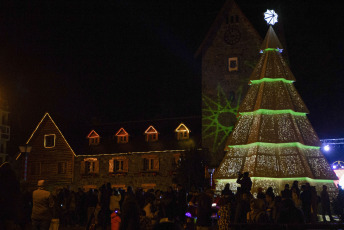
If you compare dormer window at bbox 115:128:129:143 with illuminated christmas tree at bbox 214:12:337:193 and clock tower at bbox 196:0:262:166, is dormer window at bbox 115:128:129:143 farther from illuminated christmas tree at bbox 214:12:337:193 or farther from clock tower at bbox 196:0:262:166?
illuminated christmas tree at bbox 214:12:337:193

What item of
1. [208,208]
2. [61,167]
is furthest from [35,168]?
[208,208]

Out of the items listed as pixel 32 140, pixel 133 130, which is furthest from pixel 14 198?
pixel 32 140

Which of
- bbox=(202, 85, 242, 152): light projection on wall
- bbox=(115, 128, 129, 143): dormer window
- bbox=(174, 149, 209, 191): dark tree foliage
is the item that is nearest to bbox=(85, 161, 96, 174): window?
bbox=(115, 128, 129, 143): dormer window

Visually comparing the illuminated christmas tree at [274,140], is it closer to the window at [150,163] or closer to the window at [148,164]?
the window at [150,163]

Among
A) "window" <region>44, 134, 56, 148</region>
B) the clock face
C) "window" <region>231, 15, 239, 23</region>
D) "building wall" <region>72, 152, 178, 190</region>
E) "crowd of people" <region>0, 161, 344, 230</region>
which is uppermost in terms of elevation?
"window" <region>231, 15, 239, 23</region>

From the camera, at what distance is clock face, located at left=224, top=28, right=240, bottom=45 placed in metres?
37.6

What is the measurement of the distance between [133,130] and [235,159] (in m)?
24.0

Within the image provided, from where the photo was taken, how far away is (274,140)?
20.8 m

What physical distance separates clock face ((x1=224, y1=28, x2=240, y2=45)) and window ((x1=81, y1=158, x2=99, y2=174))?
57.2 ft

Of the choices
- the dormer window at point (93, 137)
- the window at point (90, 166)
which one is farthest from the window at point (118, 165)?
the dormer window at point (93, 137)

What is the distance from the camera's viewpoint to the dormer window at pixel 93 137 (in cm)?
4462

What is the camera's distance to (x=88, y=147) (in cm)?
4434

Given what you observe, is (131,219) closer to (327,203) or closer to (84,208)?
(327,203)

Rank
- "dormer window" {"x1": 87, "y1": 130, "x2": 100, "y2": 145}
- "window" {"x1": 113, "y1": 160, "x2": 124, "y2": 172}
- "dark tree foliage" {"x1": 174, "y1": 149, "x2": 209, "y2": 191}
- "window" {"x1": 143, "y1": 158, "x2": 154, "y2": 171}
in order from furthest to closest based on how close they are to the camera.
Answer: "dormer window" {"x1": 87, "y1": 130, "x2": 100, "y2": 145}, "window" {"x1": 113, "y1": 160, "x2": 124, "y2": 172}, "window" {"x1": 143, "y1": 158, "x2": 154, "y2": 171}, "dark tree foliage" {"x1": 174, "y1": 149, "x2": 209, "y2": 191}
